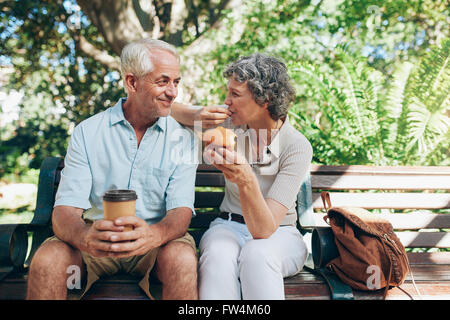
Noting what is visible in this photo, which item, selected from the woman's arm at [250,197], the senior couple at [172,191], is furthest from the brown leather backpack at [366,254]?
the woman's arm at [250,197]

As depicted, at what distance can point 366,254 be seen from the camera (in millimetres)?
1993

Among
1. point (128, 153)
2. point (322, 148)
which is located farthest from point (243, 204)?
point (322, 148)

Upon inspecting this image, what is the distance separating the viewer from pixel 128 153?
2.17 m

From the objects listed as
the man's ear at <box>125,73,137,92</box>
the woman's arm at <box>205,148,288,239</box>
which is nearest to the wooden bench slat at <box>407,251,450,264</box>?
the woman's arm at <box>205,148,288,239</box>

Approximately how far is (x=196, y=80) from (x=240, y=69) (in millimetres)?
3502

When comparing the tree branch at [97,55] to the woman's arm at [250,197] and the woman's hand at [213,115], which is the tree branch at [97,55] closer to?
the woman's hand at [213,115]

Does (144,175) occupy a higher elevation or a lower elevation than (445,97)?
lower

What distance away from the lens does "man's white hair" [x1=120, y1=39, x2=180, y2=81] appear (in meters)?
2.14

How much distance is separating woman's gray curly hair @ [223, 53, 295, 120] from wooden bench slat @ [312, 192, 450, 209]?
913mm

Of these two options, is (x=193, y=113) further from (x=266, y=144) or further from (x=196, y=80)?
(x=196, y=80)

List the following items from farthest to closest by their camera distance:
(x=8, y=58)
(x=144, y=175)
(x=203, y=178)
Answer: (x=8, y=58) → (x=203, y=178) → (x=144, y=175)

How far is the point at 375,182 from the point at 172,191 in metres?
1.69

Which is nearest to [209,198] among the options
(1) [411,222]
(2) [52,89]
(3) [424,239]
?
(1) [411,222]

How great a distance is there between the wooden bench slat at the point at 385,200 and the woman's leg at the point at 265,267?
3.11 ft
